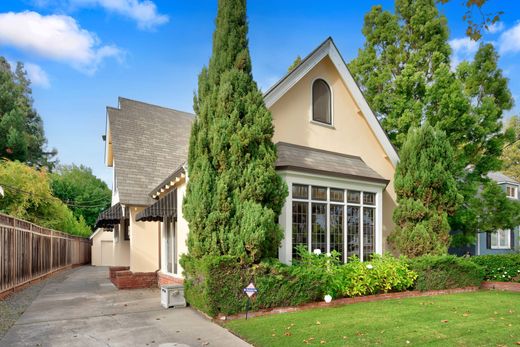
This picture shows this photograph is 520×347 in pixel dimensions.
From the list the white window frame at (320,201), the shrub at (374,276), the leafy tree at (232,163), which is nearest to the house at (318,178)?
the white window frame at (320,201)

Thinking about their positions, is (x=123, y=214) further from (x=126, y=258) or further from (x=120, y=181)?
(x=126, y=258)

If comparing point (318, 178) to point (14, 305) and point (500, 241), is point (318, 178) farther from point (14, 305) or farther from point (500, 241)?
point (500, 241)

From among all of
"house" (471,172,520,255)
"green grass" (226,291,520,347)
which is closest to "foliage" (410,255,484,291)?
"green grass" (226,291,520,347)

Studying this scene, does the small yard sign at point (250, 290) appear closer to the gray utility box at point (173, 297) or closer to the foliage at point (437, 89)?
the gray utility box at point (173, 297)

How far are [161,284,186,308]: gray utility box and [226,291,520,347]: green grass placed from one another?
7.68ft

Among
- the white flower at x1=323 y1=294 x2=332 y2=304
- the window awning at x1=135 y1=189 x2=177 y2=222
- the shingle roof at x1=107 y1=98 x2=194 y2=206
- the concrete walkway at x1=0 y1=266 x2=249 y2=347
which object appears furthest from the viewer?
the shingle roof at x1=107 y1=98 x2=194 y2=206

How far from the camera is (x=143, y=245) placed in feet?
51.2

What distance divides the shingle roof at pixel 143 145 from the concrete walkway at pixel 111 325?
190 inches

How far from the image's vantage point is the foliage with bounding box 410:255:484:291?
12.2 m

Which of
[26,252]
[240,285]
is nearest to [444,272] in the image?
[240,285]

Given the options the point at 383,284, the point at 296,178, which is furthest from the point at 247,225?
the point at 383,284

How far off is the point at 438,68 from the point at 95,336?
15.4m

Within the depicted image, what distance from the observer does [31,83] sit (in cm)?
5084

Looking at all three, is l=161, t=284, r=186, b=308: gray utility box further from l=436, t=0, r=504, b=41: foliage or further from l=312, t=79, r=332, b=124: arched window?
l=436, t=0, r=504, b=41: foliage
